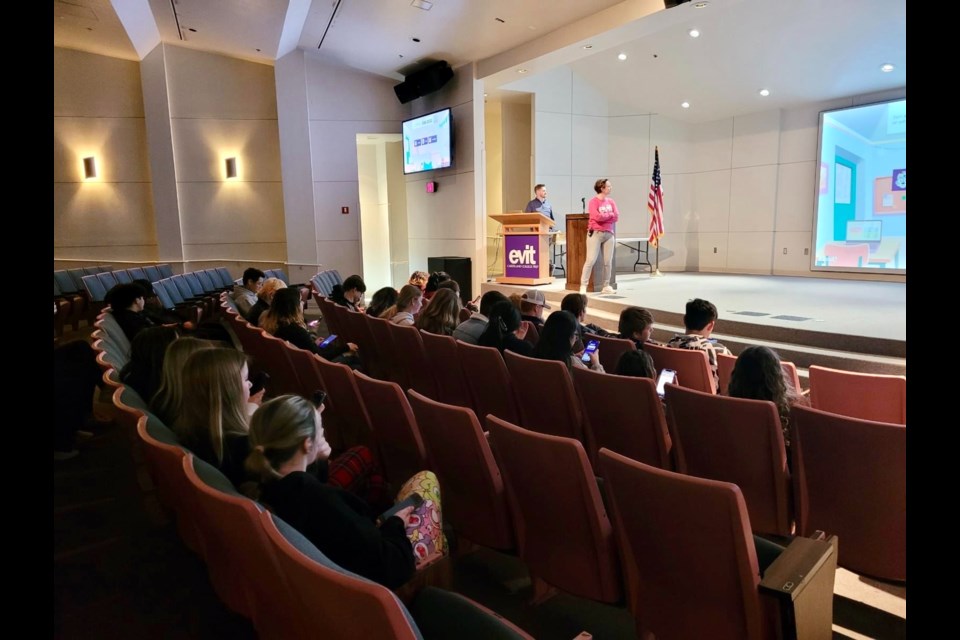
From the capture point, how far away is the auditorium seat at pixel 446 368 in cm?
358

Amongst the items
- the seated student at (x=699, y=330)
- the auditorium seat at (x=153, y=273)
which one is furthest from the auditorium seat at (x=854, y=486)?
the auditorium seat at (x=153, y=273)

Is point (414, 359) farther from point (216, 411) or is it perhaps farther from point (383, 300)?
point (216, 411)

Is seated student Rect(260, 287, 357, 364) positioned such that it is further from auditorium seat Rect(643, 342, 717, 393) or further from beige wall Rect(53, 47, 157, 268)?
beige wall Rect(53, 47, 157, 268)

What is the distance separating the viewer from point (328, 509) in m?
1.50

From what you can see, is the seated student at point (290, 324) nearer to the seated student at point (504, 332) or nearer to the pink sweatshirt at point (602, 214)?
the seated student at point (504, 332)

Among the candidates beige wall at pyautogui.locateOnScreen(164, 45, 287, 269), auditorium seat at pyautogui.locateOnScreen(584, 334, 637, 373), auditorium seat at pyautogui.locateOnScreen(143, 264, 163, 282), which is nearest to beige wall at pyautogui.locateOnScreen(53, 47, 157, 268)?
beige wall at pyautogui.locateOnScreen(164, 45, 287, 269)

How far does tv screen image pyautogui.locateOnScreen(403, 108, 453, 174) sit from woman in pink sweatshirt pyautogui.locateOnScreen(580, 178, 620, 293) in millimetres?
3220

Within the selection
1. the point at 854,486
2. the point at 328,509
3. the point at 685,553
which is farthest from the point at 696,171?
the point at 328,509

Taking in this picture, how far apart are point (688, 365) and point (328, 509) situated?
2.40 metres

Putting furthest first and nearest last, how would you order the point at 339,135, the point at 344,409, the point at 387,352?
the point at 339,135, the point at 387,352, the point at 344,409

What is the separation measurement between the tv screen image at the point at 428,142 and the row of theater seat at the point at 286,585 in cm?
842

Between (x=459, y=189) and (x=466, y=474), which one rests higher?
(x=459, y=189)
